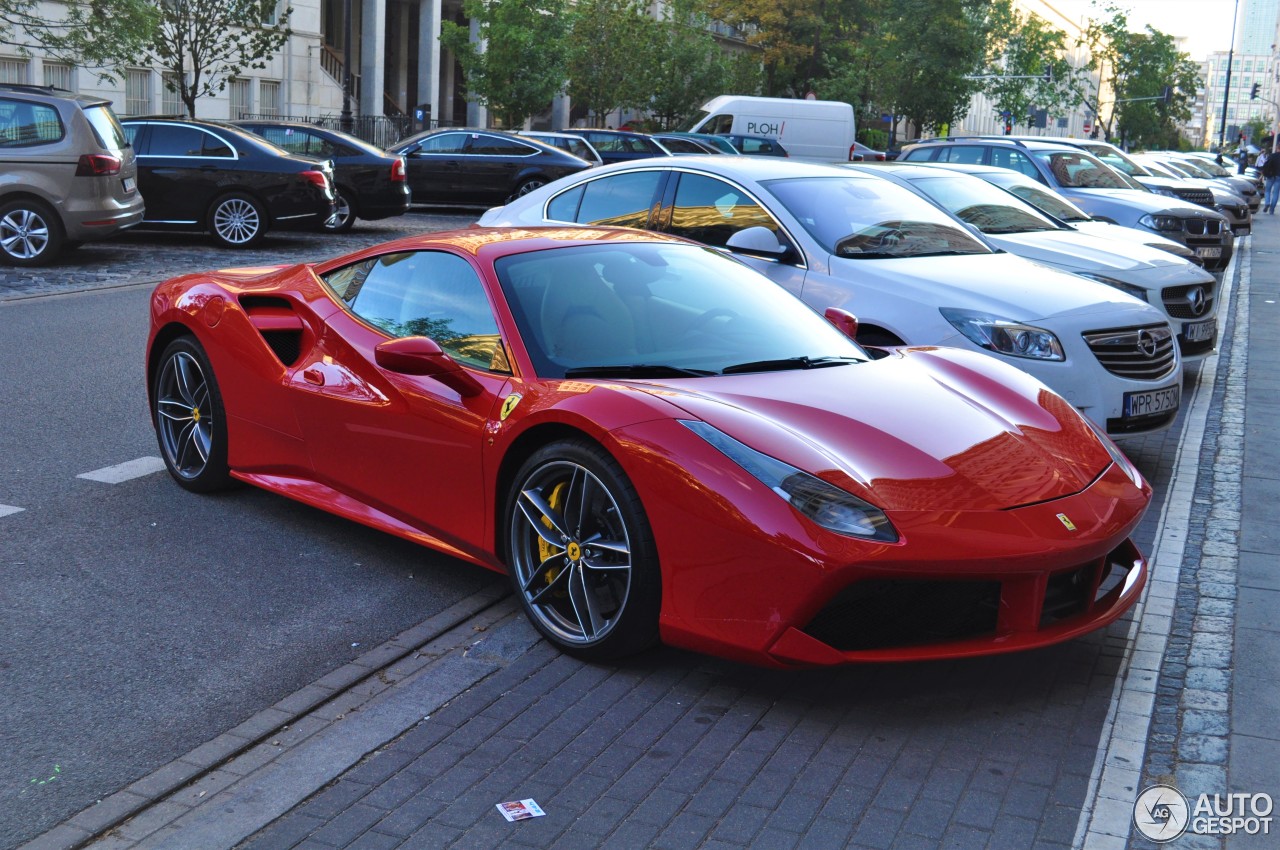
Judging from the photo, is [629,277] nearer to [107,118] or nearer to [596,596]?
[596,596]

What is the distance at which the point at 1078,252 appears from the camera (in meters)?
9.78

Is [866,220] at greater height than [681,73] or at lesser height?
lesser

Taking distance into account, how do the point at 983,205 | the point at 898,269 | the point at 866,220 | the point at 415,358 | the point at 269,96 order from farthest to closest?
1. the point at 269,96
2. the point at 983,205
3. the point at 866,220
4. the point at 898,269
5. the point at 415,358

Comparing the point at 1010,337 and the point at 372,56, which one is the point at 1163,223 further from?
the point at 372,56

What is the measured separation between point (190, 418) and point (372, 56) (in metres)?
38.4

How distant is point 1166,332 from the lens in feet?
24.5

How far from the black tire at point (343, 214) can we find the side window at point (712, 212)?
1197 cm

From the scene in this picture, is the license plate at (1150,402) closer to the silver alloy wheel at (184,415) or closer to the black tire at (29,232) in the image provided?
the silver alloy wheel at (184,415)

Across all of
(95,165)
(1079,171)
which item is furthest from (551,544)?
(1079,171)

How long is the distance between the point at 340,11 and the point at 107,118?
33878 millimetres

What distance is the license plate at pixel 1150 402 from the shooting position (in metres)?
7.04

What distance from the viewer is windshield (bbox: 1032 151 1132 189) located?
631 inches

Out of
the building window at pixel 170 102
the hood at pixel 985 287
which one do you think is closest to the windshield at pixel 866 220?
the hood at pixel 985 287

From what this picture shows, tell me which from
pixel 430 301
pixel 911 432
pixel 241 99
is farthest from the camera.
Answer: pixel 241 99
